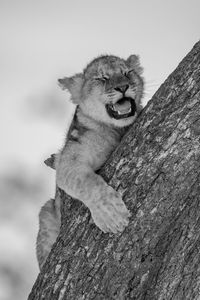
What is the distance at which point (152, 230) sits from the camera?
324cm

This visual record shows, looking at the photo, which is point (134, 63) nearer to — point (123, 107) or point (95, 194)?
point (123, 107)

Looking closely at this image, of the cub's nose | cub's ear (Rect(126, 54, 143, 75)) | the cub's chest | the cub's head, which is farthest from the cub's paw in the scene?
cub's ear (Rect(126, 54, 143, 75))

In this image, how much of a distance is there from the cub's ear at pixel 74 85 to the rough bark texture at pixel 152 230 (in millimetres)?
1962

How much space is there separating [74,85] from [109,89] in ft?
2.30

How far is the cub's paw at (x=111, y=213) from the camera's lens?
3.33m

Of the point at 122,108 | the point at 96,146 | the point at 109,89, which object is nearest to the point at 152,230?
the point at 96,146

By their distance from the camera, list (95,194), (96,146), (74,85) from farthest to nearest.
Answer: (74,85) < (96,146) < (95,194)

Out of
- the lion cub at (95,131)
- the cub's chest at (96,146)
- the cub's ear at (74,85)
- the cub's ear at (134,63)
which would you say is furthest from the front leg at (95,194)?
the cub's ear at (134,63)

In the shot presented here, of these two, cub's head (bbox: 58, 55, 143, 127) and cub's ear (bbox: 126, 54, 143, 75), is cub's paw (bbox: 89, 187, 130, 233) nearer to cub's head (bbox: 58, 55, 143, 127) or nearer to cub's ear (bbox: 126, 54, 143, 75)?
cub's head (bbox: 58, 55, 143, 127)

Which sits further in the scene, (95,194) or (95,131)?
(95,131)

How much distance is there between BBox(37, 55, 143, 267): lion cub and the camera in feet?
12.2

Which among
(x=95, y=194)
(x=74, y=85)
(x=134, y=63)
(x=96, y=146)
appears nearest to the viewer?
(x=95, y=194)

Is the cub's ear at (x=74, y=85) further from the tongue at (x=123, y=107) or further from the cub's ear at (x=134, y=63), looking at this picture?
the tongue at (x=123, y=107)

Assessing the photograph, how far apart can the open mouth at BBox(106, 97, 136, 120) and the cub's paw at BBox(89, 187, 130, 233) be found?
1.20 m
